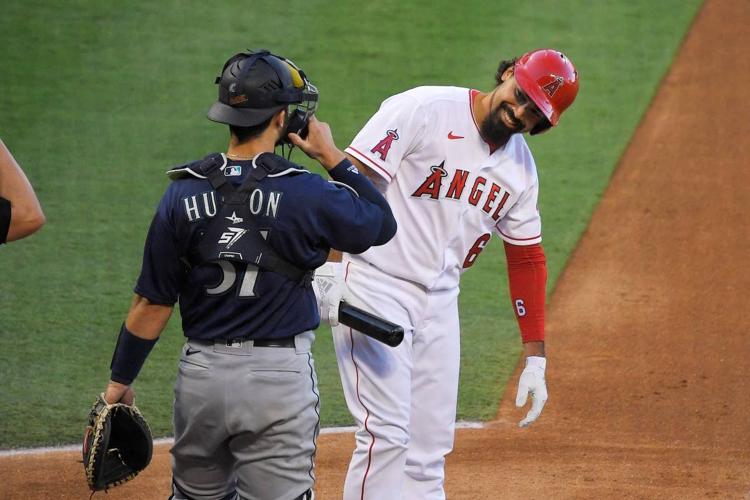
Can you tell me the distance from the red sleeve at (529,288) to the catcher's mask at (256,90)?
4.82 ft

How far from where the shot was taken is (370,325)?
4.07 m

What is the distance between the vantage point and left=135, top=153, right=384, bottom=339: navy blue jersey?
3344 millimetres

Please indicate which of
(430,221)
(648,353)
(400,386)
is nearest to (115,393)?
(400,386)

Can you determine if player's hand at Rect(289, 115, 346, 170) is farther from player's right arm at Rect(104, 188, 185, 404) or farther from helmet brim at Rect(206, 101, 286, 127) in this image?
player's right arm at Rect(104, 188, 185, 404)

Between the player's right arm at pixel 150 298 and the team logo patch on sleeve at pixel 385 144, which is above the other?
the team logo patch on sleeve at pixel 385 144

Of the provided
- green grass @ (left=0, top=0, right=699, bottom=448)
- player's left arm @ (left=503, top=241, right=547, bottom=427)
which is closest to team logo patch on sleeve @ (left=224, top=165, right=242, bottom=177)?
player's left arm @ (left=503, top=241, right=547, bottom=427)

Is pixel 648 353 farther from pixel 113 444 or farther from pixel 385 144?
pixel 113 444

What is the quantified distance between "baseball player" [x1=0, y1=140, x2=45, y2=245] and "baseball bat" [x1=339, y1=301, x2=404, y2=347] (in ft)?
4.20

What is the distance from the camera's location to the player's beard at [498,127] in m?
4.37

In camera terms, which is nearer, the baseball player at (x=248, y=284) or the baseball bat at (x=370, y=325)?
the baseball player at (x=248, y=284)

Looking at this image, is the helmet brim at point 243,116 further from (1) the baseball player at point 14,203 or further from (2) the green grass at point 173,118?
(2) the green grass at point 173,118

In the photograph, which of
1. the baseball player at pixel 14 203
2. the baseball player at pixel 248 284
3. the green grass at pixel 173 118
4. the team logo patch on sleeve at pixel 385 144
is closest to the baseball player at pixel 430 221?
the team logo patch on sleeve at pixel 385 144

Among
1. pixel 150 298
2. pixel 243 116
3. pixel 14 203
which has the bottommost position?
pixel 150 298

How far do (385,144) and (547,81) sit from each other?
2.18 feet
